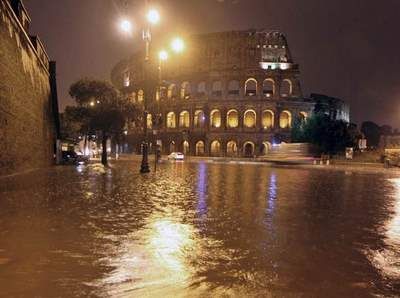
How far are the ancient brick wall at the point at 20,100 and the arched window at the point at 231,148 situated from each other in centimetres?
4028

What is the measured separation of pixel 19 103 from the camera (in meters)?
19.1

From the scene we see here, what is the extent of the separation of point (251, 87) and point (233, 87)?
3.74 meters

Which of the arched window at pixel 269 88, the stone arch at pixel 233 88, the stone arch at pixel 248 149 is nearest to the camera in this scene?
the stone arch at pixel 248 149

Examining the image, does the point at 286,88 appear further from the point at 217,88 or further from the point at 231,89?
the point at 217,88

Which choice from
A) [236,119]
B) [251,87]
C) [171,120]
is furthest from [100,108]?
[251,87]

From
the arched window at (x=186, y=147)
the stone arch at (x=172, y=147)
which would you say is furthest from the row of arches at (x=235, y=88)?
the stone arch at (x=172, y=147)

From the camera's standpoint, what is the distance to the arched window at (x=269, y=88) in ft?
212

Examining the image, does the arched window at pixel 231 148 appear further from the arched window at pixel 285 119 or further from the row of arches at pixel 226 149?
the arched window at pixel 285 119

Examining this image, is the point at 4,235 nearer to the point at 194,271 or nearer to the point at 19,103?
the point at 194,271

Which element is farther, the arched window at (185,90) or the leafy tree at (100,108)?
the arched window at (185,90)

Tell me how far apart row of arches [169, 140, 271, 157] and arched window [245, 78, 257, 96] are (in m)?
8.72

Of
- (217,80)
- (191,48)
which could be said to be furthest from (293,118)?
(191,48)

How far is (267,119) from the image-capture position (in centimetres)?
6462

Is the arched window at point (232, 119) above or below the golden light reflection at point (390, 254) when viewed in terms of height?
above
